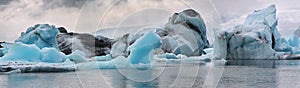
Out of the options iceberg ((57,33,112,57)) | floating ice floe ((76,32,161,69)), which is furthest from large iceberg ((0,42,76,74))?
iceberg ((57,33,112,57))

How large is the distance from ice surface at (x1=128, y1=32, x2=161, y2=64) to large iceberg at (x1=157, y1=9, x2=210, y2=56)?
71.3 ft

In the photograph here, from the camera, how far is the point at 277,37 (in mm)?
40469

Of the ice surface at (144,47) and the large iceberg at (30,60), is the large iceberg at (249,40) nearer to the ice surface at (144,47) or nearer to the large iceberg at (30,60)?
the large iceberg at (30,60)

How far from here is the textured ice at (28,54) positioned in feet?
71.4

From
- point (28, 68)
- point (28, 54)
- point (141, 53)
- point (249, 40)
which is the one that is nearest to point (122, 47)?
point (249, 40)

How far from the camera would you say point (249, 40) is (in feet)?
116

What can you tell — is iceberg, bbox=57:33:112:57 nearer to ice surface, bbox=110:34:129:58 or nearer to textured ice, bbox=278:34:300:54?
ice surface, bbox=110:34:129:58

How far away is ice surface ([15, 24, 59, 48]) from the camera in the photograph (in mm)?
37562

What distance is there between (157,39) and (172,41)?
25685mm

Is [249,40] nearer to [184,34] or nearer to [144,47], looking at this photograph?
[184,34]

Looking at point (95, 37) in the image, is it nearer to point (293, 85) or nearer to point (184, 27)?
point (184, 27)

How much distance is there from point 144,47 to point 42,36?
2108 centimetres

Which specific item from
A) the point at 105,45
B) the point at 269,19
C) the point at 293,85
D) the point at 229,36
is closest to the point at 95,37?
the point at 105,45

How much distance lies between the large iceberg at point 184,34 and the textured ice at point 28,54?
2037cm
